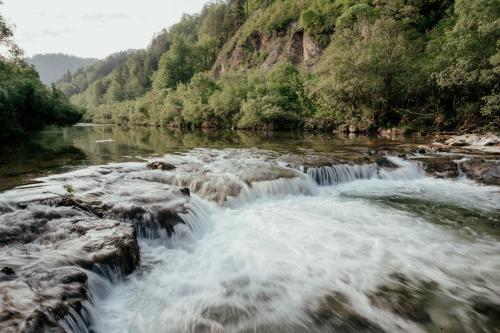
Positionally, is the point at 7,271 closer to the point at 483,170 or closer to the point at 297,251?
the point at 297,251

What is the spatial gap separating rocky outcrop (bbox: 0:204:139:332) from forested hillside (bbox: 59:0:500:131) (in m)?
22.6

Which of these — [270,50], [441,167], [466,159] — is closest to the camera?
[441,167]

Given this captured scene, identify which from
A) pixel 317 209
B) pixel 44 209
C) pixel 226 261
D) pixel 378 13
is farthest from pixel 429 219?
pixel 378 13

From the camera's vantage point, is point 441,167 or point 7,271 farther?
point 441,167

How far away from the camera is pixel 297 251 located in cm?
754

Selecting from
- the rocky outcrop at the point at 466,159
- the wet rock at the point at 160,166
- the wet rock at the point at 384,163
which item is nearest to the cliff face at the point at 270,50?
the rocky outcrop at the point at 466,159

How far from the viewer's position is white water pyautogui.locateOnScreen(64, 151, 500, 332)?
507cm

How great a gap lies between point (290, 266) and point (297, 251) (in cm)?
78

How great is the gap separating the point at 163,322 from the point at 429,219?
8.06 m

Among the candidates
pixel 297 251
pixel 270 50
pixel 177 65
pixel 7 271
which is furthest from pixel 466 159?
pixel 177 65

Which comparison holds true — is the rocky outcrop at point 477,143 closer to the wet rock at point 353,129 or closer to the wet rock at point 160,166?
the wet rock at point 353,129

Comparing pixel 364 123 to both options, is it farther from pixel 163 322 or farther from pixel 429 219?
pixel 163 322

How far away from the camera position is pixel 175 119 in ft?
181

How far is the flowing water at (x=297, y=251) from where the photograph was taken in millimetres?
5078
